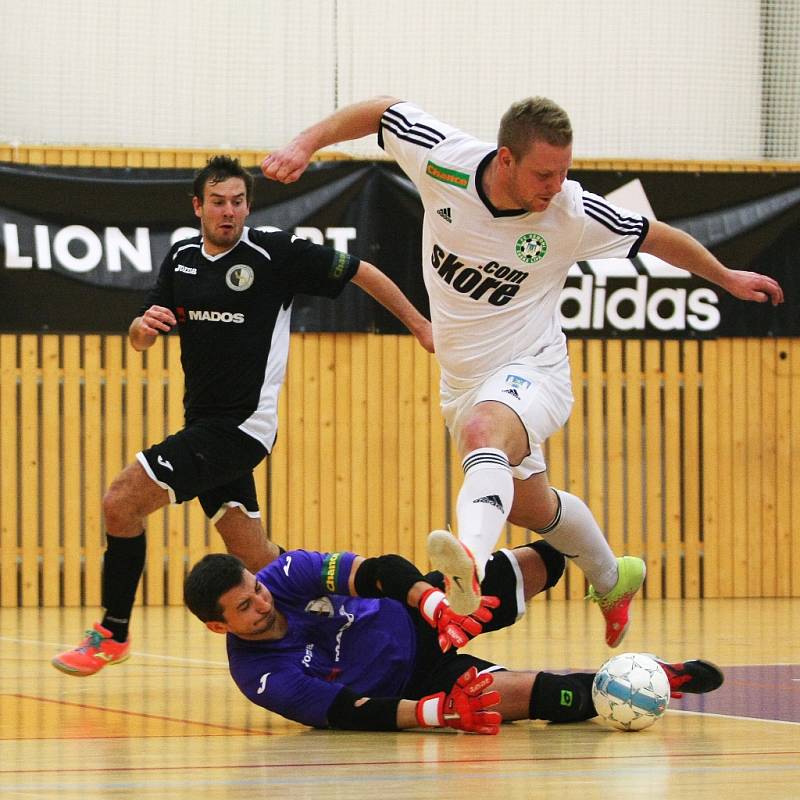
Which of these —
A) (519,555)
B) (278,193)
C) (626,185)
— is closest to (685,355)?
(626,185)

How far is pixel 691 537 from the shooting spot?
11070mm

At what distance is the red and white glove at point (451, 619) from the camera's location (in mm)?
4203

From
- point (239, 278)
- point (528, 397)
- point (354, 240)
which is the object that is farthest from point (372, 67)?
point (528, 397)

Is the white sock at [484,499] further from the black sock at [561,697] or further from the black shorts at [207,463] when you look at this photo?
the black shorts at [207,463]

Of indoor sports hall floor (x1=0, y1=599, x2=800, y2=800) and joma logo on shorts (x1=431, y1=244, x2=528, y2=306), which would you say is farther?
joma logo on shorts (x1=431, y1=244, x2=528, y2=306)

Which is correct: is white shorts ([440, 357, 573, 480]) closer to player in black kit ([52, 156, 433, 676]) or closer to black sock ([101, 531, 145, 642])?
player in black kit ([52, 156, 433, 676])

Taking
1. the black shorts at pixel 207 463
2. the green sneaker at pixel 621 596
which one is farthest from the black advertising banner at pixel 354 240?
the green sneaker at pixel 621 596

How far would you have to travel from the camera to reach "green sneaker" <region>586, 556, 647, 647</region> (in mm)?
5781

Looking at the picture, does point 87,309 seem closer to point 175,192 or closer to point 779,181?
point 175,192

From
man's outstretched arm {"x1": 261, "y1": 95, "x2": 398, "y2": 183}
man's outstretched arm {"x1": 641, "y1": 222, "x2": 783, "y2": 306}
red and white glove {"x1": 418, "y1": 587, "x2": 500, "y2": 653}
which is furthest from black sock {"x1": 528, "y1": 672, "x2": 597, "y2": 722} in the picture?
man's outstretched arm {"x1": 261, "y1": 95, "x2": 398, "y2": 183}

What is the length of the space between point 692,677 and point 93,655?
239 cm

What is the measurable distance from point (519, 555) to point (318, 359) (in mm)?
5550

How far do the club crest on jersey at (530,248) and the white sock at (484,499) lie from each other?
0.74m

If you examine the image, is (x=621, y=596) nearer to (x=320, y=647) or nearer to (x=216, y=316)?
(x=320, y=647)
